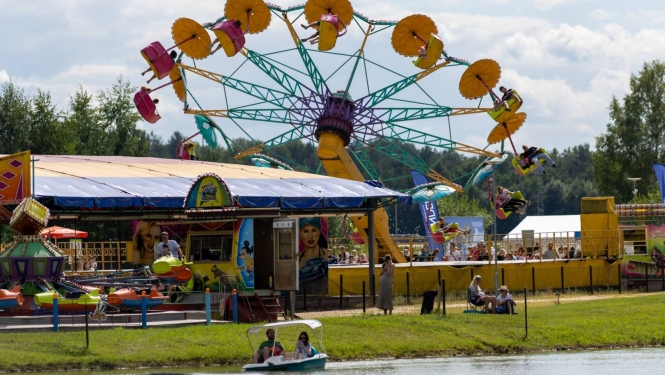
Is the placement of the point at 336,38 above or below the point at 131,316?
above

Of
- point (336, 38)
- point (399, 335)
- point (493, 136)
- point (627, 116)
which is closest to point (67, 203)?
point (399, 335)

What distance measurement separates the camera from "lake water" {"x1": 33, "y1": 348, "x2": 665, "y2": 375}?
27.0 meters

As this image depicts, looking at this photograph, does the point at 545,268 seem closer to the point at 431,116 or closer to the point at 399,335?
the point at 431,116

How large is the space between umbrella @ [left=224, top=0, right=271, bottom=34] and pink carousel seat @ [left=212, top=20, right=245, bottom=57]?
0.57 m

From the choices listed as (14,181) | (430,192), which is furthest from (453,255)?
(14,181)

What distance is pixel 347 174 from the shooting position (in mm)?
51656

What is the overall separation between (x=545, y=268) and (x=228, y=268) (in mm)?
16487

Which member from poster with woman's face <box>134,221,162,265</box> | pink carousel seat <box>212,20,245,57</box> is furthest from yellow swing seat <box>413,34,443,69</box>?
poster with woman's face <box>134,221,162,265</box>

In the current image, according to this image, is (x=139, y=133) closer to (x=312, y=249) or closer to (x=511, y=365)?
(x=312, y=249)

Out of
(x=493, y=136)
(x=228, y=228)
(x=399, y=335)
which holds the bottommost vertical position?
(x=399, y=335)

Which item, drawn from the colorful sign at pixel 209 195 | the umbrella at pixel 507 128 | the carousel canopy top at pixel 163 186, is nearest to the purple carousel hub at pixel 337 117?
the carousel canopy top at pixel 163 186

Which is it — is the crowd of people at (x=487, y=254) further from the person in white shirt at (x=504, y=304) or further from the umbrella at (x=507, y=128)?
the person in white shirt at (x=504, y=304)

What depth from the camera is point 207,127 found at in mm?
54594

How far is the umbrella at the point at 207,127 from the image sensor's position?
5429 centimetres
